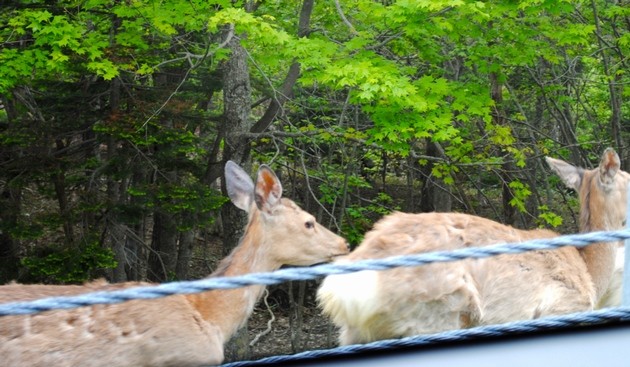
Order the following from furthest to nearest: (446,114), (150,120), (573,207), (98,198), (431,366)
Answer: (573,207) → (98,198) → (150,120) → (446,114) → (431,366)

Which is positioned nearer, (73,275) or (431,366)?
(431,366)

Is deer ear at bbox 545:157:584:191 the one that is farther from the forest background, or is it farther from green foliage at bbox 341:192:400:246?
green foliage at bbox 341:192:400:246

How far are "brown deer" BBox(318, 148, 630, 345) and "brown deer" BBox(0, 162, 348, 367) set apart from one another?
0.80m

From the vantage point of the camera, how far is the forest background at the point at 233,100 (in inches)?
436

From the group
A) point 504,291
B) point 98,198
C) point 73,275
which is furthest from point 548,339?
point 98,198

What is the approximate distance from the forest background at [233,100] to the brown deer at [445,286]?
4.27m

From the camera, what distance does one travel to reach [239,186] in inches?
270

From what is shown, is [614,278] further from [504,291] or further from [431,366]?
[431,366]

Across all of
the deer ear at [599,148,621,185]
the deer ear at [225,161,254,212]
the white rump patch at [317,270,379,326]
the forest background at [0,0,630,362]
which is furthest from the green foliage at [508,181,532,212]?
the white rump patch at [317,270,379,326]

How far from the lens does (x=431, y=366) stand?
7.04 ft

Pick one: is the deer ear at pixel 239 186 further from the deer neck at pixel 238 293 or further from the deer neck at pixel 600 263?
the deer neck at pixel 600 263

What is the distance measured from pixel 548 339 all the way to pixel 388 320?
351cm

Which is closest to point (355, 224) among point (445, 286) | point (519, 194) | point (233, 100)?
point (519, 194)

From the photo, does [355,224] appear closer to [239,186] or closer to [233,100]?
[233,100]
